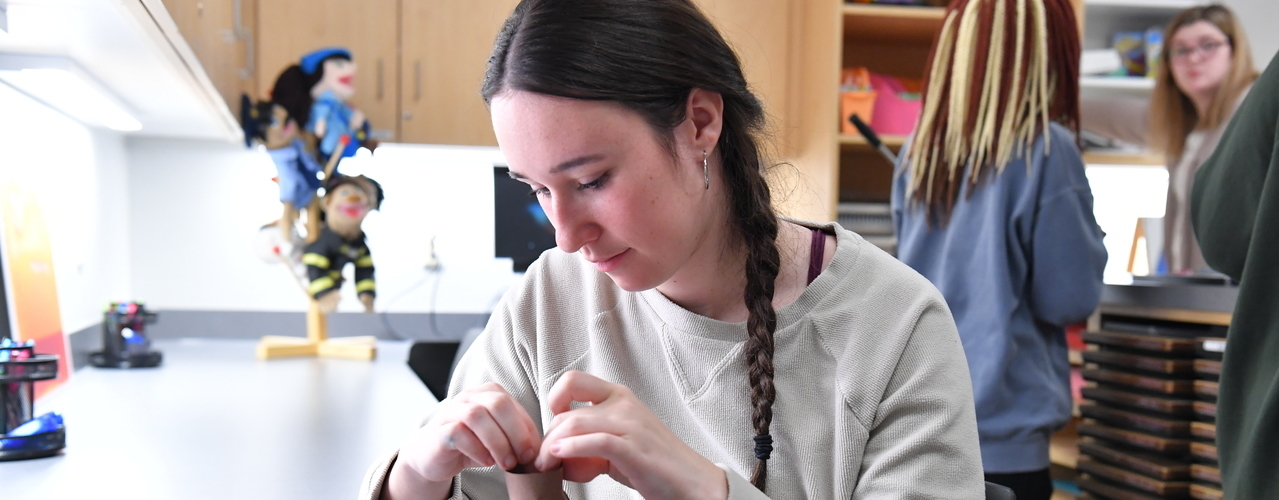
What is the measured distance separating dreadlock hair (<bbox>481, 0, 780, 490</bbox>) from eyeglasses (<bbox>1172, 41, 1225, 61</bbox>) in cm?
215

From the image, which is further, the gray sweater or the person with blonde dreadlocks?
the person with blonde dreadlocks

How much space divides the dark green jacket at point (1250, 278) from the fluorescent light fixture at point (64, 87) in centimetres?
151

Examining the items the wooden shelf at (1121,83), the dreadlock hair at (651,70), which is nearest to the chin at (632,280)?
the dreadlock hair at (651,70)

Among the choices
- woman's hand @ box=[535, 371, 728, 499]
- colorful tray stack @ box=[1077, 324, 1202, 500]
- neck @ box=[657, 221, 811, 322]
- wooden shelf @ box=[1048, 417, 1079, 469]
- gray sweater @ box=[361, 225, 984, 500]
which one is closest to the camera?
woman's hand @ box=[535, 371, 728, 499]

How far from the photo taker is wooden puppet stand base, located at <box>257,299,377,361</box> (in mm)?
2267

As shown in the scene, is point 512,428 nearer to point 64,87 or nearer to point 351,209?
point 64,87

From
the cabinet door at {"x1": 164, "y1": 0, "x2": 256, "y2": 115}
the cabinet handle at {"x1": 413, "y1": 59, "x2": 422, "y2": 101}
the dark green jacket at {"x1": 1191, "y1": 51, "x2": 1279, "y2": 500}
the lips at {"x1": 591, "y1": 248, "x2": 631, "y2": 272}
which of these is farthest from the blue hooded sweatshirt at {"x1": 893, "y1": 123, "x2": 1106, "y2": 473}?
the cabinet handle at {"x1": 413, "y1": 59, "x2": 422, "y2": 101}

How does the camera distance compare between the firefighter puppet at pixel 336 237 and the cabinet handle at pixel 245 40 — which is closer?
the cabinet handle at pixel 245 40

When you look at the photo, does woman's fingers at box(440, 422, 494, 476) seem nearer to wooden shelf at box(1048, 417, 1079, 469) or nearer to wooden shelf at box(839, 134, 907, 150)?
wooden shelf at box(1048, 417, 1079, 469)

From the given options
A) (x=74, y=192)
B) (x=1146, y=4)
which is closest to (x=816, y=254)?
(x=74, y=192)

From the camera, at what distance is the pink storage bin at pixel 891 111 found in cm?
264

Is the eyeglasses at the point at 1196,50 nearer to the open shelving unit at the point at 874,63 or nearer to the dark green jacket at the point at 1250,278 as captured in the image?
the open shelving unit at the point at 874,63

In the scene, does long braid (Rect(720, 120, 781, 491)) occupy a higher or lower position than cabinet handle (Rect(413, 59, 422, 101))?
lower

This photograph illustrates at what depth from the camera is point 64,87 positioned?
1.57 meters
